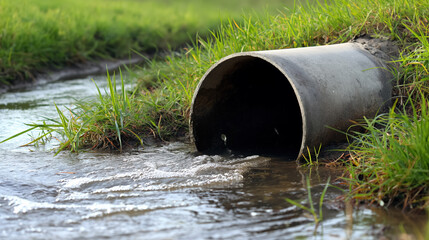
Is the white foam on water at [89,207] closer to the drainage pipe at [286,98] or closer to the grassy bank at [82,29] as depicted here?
the drainage pipe at [286,98]

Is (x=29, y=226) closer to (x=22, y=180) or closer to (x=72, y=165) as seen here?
(x=22, y=180)

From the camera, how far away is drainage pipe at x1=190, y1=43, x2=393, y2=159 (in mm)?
4039

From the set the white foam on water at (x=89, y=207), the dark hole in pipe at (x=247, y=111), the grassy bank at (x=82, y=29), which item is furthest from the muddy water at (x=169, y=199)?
the grassy bank at (x=82, y=29)

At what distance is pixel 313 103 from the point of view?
3.96m

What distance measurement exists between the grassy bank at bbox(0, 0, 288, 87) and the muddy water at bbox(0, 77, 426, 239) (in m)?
2.77

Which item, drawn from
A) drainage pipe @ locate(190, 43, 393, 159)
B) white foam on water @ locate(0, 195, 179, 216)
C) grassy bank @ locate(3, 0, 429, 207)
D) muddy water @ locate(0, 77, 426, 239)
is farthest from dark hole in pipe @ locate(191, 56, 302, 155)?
white foam on water @ locate(0, 195, 179, 216)

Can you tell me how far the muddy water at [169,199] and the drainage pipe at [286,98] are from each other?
32cm

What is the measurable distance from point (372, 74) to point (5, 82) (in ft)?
18.1

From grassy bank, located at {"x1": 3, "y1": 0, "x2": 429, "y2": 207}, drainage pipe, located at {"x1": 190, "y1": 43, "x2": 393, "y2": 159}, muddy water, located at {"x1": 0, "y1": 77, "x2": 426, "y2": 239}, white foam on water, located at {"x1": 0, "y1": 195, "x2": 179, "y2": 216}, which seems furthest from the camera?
grassy bank, located at {"x1": 3, "y1": 0, "x2": 429, "y2": 207}

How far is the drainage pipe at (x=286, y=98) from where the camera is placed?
13.3 feet

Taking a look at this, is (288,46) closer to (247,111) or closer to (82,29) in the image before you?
(247,111)

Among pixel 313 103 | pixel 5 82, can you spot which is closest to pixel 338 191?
pixel 313 103

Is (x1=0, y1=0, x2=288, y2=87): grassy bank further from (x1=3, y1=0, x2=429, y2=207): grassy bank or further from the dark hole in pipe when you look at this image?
the dark hole in pipe

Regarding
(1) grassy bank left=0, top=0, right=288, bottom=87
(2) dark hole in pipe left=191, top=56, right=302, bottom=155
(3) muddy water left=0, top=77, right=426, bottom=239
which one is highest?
(1) grassy bank left=0, top=0, right=288, bottom=87
